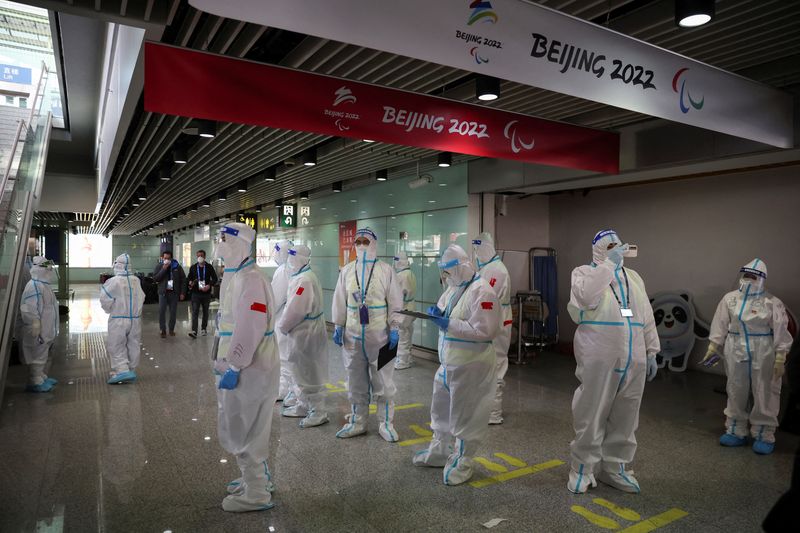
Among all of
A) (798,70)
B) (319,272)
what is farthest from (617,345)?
(319,272)

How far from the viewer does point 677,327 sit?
7457mm

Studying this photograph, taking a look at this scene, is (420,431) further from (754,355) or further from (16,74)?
(16,74)

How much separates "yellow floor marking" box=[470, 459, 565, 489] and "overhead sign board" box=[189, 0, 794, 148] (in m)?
2.71

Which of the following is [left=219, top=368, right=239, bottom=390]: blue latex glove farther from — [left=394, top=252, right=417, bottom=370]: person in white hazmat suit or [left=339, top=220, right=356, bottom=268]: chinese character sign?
[left=339, top=220, right=356, bottom=268]: chinese character sign

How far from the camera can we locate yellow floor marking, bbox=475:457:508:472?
3.92m

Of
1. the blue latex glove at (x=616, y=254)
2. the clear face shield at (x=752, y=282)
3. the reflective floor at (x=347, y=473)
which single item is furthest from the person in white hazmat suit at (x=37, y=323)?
the clear face shield at (x=752, y=282)

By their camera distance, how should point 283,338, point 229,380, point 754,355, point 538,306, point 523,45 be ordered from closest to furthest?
1. point 523,45
2. point 229,380
3. point 754,355
4. point 283,338
5. point 538,306

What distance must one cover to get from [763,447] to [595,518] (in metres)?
2.26

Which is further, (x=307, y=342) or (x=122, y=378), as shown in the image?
(x=122, y=378)

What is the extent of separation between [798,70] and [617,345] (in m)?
3.09

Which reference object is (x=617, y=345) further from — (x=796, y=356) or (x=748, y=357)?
(x=796, y=356)

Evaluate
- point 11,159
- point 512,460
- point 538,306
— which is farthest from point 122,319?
point 538,306

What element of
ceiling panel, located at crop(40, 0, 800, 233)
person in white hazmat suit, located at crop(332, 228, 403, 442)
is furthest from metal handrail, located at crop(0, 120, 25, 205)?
person in white hazmat suit, located at crop(332, 228, 403, 442)

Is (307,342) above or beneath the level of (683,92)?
beneath
